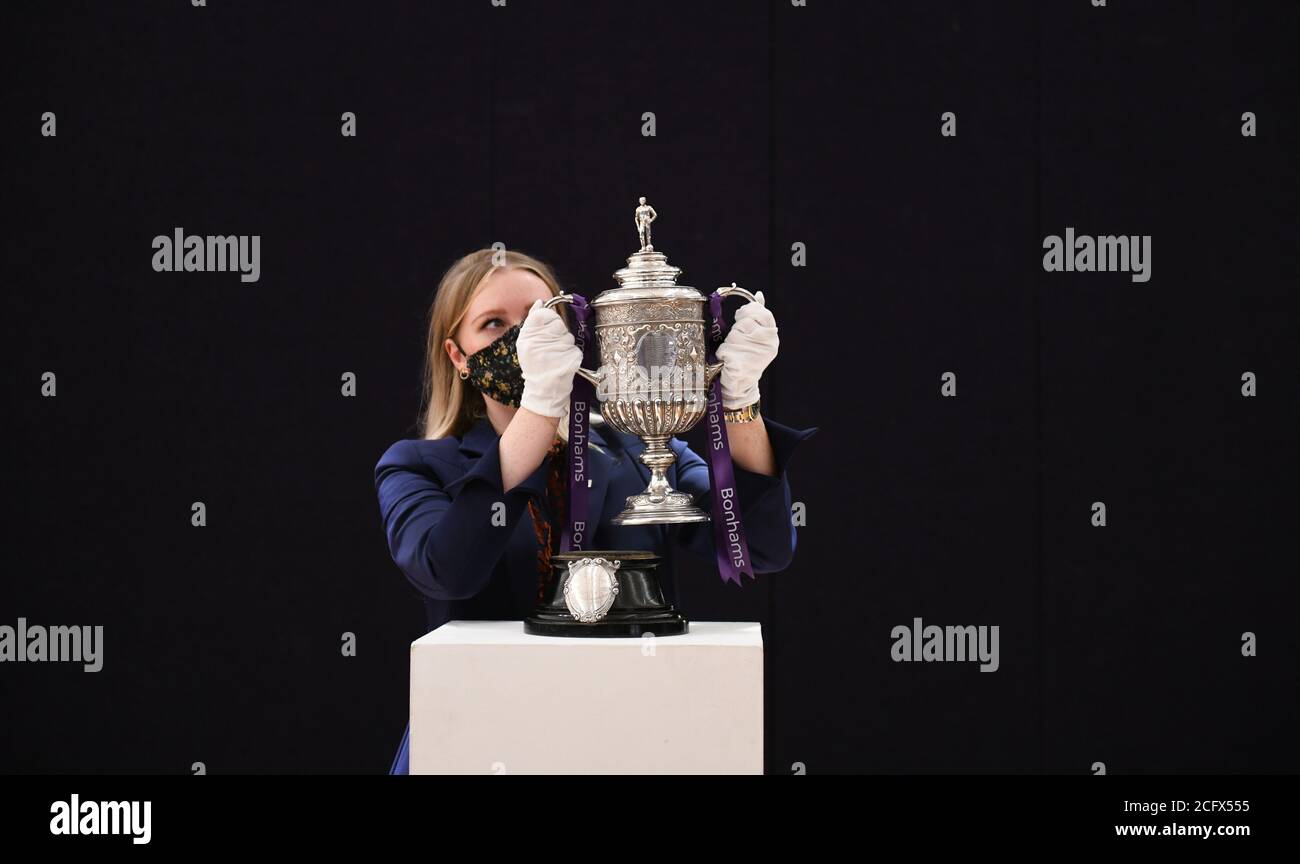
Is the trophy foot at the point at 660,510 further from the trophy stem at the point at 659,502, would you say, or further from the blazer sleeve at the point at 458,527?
the blazer sleeve at the point at 458,527

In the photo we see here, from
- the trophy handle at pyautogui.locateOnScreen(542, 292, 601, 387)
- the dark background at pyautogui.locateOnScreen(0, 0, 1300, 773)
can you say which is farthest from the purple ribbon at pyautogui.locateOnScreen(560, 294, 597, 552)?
the dark background at pyautogui.locateOnScreen(0, 0, 1300, 773)

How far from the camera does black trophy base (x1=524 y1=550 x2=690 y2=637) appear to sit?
171 cm

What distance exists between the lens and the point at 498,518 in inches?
75.6

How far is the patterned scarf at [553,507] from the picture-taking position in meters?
2.02

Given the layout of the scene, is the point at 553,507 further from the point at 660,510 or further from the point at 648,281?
the point at 648,281

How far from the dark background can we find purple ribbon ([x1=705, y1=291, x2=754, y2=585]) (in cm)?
184

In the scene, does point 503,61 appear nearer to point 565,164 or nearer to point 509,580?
point 565,164

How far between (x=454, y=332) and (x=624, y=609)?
0.73 m

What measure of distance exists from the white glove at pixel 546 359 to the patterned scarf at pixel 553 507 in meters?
0.18

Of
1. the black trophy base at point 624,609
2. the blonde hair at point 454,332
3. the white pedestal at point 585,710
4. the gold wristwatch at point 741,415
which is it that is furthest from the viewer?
the blonde hair at point 454,332

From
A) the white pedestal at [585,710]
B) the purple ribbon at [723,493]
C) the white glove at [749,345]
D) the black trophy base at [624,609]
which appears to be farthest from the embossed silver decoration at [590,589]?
the white glove at [749,345]

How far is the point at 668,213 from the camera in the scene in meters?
3.82

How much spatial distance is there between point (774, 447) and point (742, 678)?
515 mm

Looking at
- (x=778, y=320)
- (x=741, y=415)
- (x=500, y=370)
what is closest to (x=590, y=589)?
(x=741, y=415)
